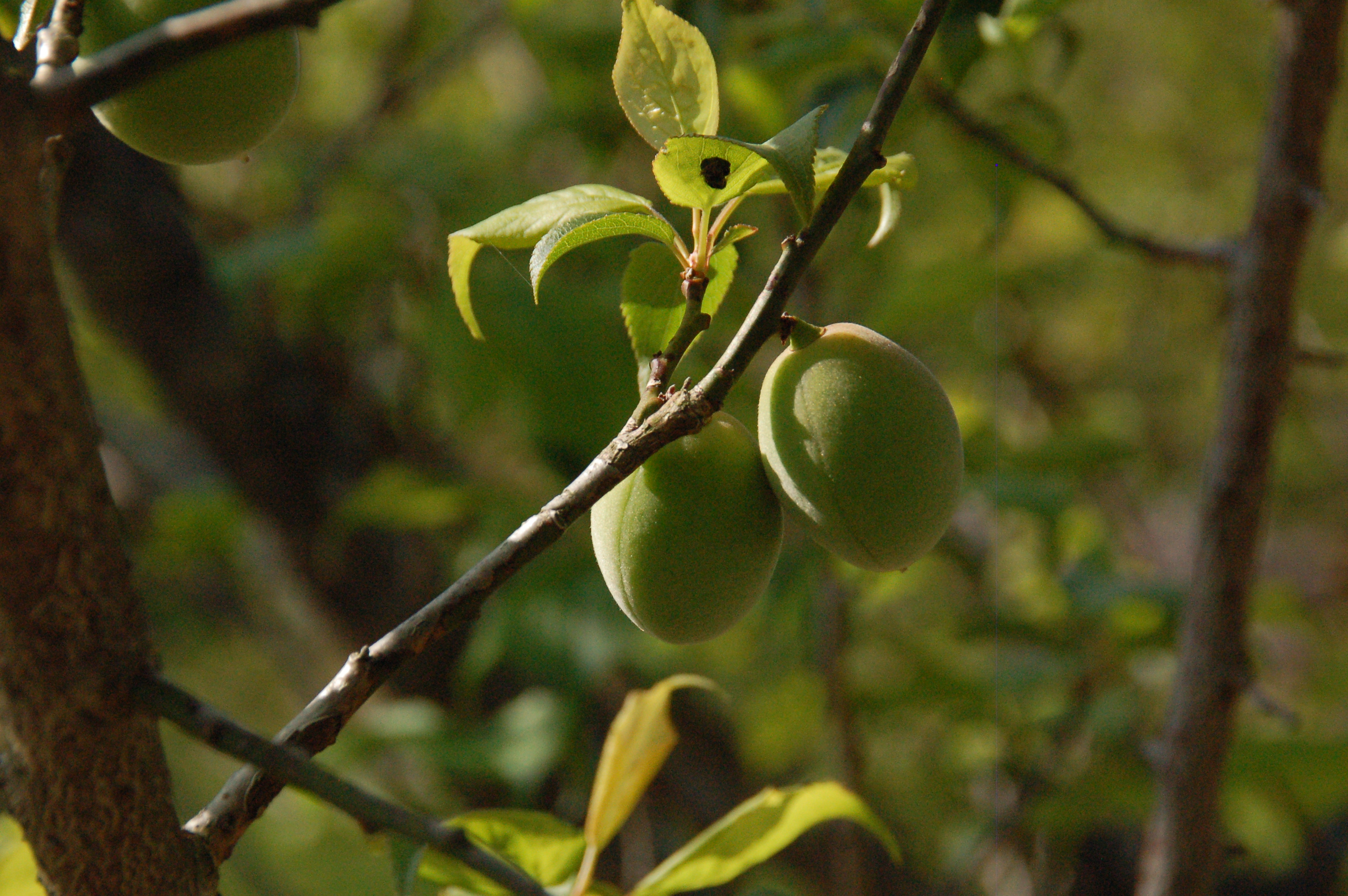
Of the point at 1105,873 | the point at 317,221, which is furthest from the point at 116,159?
the point at 1105,873

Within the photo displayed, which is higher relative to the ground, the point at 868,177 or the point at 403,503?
the point at 868,177

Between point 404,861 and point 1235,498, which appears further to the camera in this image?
point 1235,498

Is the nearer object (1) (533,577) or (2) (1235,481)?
(2) (1235,481)

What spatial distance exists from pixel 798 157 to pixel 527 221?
14cm

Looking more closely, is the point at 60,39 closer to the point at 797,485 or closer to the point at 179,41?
the point at 179,41

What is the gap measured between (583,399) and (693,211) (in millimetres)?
899

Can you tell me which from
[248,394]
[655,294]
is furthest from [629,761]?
[248,394]

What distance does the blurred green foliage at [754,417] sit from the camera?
1280 millimetres

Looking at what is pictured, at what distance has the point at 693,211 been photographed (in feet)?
1.76

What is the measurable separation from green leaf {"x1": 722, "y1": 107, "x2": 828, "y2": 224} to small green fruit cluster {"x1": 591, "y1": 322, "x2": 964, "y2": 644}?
0.31ft

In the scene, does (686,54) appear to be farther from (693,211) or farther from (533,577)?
(533,577)

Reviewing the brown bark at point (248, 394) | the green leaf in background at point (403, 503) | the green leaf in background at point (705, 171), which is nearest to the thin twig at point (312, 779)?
the green leaf in background at point (705, 171)

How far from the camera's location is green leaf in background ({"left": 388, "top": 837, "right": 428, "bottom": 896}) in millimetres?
427

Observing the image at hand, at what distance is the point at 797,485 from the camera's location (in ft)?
1.62
